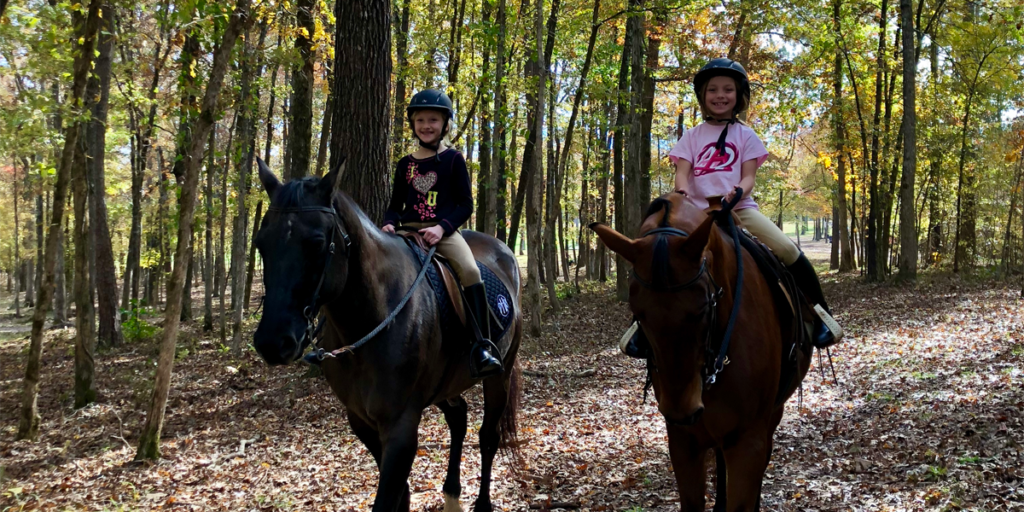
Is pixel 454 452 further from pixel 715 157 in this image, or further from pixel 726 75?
pixel 726 75

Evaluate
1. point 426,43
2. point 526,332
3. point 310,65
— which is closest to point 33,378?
point 310,65

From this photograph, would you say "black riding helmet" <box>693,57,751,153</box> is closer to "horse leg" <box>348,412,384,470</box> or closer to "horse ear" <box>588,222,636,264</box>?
"horse ear" <box>588,222,636,264</box>

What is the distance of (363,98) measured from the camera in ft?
23.3

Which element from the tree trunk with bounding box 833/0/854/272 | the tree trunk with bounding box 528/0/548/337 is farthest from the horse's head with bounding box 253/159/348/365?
the tree trunk with bounding box 833/0/854/272

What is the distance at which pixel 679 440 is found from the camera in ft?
10.1

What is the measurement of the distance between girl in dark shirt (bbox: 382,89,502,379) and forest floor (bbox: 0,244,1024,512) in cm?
216

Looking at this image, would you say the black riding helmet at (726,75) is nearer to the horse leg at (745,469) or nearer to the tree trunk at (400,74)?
the horse leg at (745,469)

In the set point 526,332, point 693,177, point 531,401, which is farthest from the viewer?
point 526,332

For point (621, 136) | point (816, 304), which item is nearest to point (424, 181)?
point (816, 304)

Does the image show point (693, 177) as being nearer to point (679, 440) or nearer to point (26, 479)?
point (679, 440)

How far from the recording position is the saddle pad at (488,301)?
398 centimetres

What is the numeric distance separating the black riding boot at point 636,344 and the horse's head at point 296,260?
4.95ft

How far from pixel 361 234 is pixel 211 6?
4529mm

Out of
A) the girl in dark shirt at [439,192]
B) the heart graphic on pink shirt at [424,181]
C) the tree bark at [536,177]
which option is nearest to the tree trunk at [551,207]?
the tree bark at [536,177]
